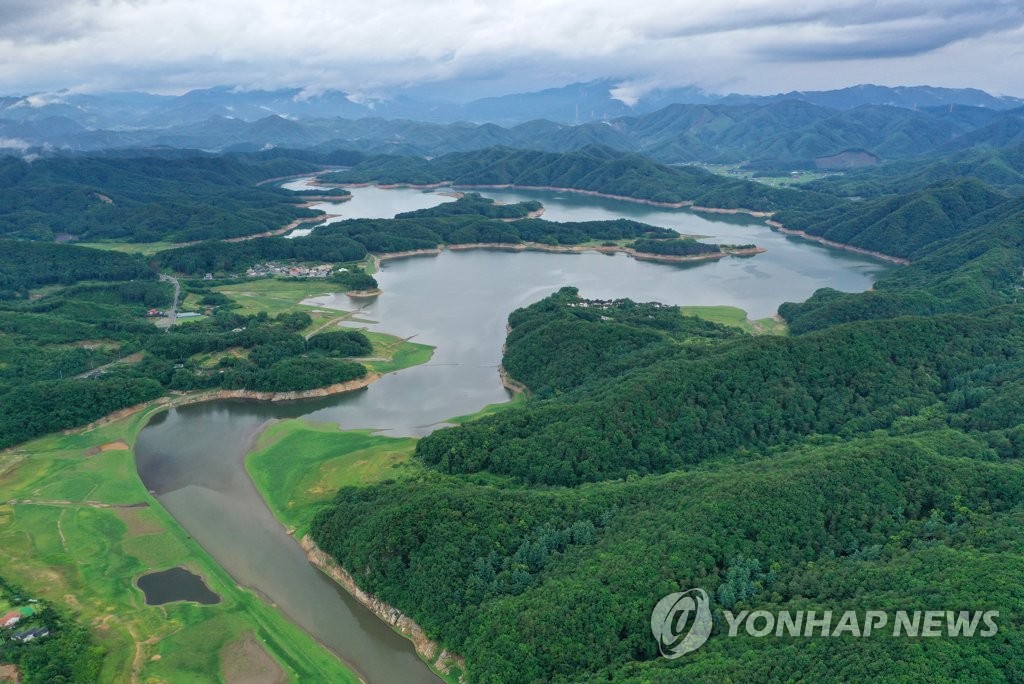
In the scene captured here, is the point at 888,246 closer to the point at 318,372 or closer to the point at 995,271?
the point at 995,271

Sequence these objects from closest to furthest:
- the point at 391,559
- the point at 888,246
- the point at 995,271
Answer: the point at 391,559, the point at 995,271, the point at 888,246

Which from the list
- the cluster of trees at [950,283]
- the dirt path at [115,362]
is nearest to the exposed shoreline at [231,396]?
the dirt path at [115,362]

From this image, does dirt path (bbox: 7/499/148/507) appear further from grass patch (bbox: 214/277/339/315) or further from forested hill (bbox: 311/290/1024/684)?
grass patch (bbox: 214/277/339/315)

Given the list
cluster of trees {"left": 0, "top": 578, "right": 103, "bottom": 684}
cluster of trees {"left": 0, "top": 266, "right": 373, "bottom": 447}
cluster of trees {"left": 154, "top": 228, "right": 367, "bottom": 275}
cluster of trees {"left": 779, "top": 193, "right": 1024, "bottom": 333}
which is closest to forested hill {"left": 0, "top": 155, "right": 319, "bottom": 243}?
cluster of trees {"left": 154, "top": 228, "right": 367, "bottom": 275}

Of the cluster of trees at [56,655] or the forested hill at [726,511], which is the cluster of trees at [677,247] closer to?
the forested hill at [726,511]

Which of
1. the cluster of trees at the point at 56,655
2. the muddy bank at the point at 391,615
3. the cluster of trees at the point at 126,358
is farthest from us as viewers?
the cluster of trees at the point at 126,358

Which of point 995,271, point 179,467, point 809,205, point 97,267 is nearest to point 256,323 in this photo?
point 179,467
